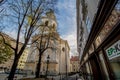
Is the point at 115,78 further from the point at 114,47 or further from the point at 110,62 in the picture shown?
the point at 114,47

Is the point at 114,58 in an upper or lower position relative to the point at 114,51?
lower

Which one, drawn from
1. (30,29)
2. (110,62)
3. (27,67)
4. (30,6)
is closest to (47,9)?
(30,6)

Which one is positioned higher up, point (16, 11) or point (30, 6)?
point (30, 6)

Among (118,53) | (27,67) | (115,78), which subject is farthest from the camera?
(27,67)

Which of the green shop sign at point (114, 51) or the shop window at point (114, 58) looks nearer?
the green shop sign at point (114, 51)

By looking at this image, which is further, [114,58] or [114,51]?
Result: [114,58]

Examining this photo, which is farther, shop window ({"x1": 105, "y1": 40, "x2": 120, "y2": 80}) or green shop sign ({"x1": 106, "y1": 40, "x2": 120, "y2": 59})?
shop window ({"x1": 105, "y1": 40, "x2": 120, "y2": 80})

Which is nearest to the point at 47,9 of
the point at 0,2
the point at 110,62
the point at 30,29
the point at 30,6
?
the point at 30,6

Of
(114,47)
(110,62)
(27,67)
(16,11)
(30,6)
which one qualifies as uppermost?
(30,6)

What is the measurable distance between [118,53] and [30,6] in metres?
10.0

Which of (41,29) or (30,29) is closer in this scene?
(30,29)

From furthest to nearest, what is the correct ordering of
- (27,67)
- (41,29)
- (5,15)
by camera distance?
(27,67) → (41,29) → (5,15)

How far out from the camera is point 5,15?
29.8 ft

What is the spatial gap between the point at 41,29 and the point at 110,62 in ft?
44.1
